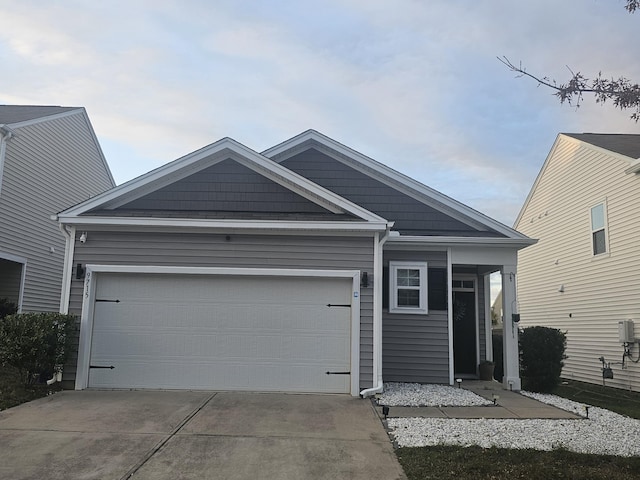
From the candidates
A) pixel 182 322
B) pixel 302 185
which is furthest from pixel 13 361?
pixel 302 185

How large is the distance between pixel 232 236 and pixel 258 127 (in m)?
5.69

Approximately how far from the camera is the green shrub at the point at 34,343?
7688 millimetres

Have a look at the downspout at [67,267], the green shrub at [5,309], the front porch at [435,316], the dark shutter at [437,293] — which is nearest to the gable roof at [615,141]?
the front porch at [435,316]

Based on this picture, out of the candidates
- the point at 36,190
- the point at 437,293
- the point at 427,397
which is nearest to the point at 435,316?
the point at 437,293

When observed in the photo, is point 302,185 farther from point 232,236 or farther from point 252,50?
point 252,50

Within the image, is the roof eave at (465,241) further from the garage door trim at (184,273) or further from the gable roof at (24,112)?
the gable roof at (24,112)

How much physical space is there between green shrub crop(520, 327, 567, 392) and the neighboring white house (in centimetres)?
291

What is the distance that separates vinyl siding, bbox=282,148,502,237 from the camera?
1082 centimetres

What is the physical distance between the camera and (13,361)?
7.73 m

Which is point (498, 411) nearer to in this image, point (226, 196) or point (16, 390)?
point (226, 196)

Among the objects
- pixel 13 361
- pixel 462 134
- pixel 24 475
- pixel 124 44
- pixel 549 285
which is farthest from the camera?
pixel 549 285

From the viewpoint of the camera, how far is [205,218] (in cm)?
874

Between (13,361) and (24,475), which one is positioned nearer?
(24,475)

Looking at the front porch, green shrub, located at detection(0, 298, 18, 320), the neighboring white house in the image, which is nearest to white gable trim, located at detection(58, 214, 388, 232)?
the front porch
